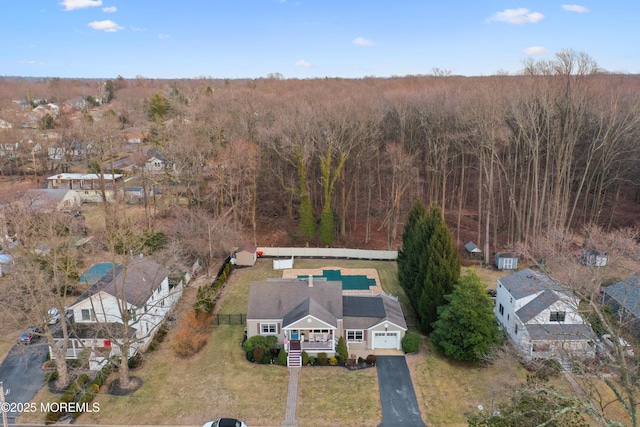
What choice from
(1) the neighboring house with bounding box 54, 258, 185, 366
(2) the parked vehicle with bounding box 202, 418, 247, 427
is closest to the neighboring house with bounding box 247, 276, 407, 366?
(1) the neighboring house with bounding box 54, 258, 185, 366

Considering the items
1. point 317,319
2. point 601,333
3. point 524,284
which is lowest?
point 601,333

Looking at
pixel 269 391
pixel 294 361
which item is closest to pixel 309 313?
pixel 294 361

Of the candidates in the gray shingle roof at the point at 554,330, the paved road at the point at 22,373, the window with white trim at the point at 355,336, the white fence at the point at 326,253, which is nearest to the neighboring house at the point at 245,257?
the white fence at the point at 326,253

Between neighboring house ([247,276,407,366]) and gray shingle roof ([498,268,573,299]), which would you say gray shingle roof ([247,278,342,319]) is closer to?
neighboring house ([247,276,407,366])

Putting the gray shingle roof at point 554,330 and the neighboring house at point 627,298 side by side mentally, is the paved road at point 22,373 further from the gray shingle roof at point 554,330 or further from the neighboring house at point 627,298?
the neighboring house at point 627,298

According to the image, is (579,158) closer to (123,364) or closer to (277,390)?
(277,390)

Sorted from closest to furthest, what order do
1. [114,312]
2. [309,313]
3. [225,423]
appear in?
[225,423] < [309,313] < [114,312]

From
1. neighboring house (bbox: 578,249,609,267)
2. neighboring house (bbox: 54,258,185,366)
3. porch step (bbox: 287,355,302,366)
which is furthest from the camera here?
porch step (bbox: 287,355,302,366)

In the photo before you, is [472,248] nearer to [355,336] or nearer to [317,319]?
[355,336]
